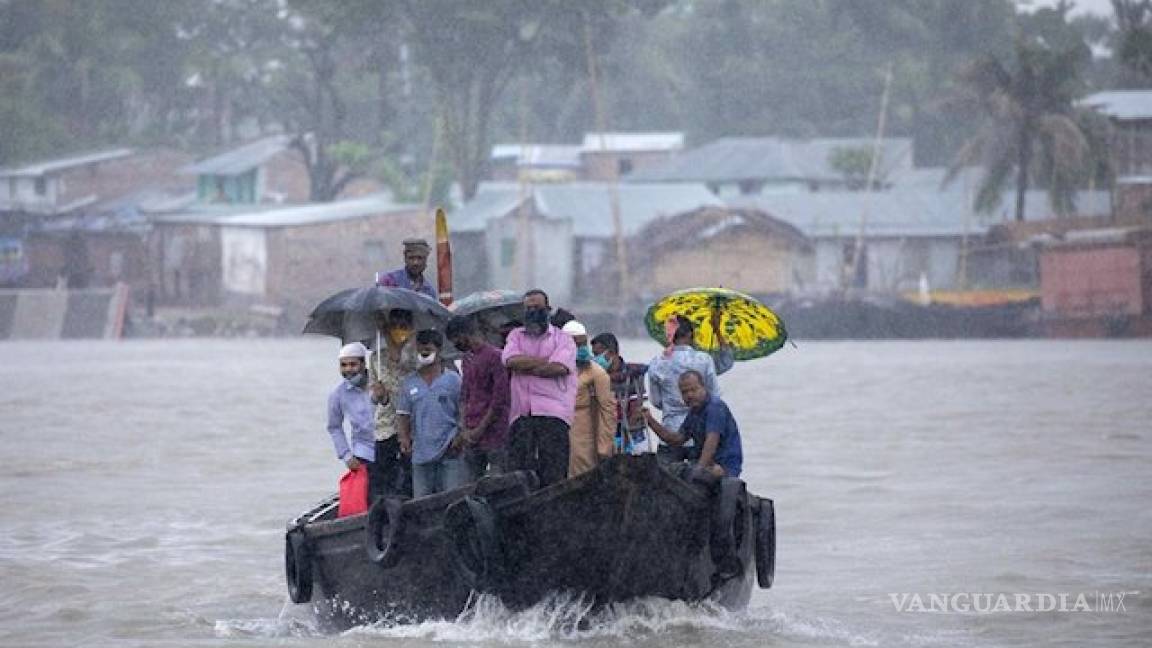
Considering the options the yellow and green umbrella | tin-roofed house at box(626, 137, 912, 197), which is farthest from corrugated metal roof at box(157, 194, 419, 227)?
the yellow and green umbrella

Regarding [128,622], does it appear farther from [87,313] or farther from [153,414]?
[87,313]

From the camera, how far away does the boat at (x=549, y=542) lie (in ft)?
33.5

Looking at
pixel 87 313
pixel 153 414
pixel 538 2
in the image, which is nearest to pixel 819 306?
pixel 538 2

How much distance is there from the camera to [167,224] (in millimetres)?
56500

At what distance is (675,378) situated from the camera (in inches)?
442

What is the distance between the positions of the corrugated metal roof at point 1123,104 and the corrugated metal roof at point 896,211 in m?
1.89

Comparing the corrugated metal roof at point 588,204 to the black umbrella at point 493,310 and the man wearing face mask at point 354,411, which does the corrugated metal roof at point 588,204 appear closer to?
the black umbrella at point 493,310

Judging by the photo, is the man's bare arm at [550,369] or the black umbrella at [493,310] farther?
the black umbrella at [493,310]

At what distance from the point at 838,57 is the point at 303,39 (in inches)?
575

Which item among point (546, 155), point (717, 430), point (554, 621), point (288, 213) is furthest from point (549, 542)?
point (546, 155)

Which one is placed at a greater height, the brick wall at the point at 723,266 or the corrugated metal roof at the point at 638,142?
the corrugated metal roof at the point at 638,142

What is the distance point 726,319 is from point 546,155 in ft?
172

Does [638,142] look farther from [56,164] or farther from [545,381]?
[545,381]

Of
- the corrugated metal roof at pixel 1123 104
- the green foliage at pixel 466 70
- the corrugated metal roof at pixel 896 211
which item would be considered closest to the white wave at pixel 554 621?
the corrugated metal roof at pixel 896 211
